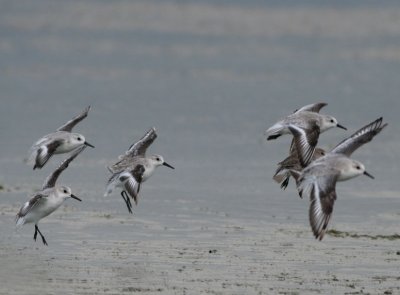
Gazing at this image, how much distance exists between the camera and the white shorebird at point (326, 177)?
11820 mm

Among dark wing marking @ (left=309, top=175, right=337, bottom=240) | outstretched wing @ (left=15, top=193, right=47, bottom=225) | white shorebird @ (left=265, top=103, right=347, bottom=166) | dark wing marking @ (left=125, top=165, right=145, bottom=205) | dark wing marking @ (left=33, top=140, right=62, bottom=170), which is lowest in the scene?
outstretched wing @ (left=15, top=193, right=47, bottom=225)

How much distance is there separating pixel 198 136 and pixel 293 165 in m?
10.4

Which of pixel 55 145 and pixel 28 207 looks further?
pixel 55 145

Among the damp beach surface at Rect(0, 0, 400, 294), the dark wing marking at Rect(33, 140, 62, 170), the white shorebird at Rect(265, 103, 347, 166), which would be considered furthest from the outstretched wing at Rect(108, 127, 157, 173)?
the white shorebird at Rect(265, 103, 347, 166)

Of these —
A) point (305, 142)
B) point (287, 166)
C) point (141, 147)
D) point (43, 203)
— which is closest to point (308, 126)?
point (305, 142)

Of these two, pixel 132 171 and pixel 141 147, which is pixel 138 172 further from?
pixel 141 147

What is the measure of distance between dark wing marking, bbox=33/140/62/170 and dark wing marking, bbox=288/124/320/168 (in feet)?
8.54

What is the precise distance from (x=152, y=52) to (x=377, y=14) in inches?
482

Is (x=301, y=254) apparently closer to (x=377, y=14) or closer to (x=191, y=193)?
(x=191, y=193)

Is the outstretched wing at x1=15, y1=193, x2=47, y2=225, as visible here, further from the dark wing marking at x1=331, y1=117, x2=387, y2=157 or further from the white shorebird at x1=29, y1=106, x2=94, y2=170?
the dark wing marking at x1=331, y1=117, x2=387, y2=157

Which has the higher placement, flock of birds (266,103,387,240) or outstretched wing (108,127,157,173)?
flock of birds (266,103,387,240)

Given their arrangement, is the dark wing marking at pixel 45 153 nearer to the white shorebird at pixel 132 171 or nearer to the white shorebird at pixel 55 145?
the white shorebird at pixel 55 145

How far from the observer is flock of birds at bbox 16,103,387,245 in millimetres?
12297

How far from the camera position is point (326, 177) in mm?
12297
